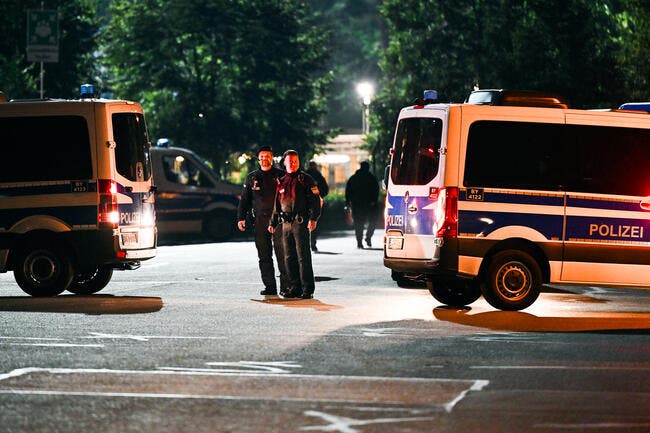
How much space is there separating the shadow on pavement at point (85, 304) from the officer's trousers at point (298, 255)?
5.06ft

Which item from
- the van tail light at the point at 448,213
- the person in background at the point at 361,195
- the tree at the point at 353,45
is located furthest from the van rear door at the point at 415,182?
the tree at the point at 353,45

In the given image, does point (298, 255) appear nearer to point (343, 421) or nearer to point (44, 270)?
point (44, 270)

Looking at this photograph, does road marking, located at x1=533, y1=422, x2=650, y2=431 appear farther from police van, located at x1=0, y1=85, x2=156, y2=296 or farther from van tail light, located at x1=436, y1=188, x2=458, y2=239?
police van, located at x1=0, y1=85, x2=156, y2=296

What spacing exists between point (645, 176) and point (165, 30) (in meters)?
32.9

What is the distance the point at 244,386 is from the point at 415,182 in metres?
6.07

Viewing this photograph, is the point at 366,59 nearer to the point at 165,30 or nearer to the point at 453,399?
the point at 165,30

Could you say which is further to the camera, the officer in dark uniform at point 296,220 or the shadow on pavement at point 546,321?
the officer in dark uniform at point 296,220

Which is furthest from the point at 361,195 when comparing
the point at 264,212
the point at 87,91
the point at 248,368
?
the point at 248,368

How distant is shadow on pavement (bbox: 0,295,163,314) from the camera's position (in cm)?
1582

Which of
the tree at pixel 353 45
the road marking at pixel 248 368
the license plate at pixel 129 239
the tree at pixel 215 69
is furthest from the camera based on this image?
the tree at pixel 353 45

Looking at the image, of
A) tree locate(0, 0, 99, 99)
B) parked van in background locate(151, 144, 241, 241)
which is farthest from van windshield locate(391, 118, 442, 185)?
tree locate(0, 0, 99, 99)

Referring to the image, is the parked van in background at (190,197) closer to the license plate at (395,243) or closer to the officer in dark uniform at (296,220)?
the officer in dark uniform at (296,220)

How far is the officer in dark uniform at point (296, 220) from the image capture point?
1738 centimetres

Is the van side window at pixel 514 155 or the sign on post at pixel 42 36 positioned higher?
the sign on post at pixel 42 36
